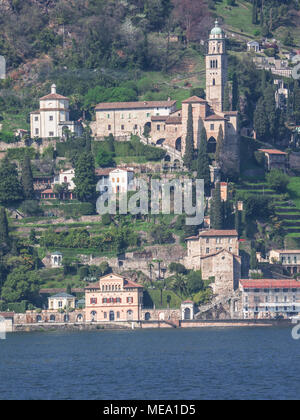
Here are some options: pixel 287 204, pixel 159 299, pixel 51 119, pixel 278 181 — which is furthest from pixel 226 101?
pixel 159 299

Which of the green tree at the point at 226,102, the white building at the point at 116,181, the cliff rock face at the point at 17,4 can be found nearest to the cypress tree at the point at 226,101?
the green tree at the point at 226,102

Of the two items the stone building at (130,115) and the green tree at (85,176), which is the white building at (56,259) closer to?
the green tree at (85,176)

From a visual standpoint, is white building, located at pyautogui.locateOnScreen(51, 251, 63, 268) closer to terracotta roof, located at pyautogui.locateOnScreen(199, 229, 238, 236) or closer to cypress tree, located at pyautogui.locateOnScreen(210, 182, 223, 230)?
terracotta roof, located at pyautogui.locateOnScreen(199, 229, 238, 236)

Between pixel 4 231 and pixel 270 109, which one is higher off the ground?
pixel 270 109

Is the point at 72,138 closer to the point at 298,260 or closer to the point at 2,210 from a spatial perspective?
the point at 2,210

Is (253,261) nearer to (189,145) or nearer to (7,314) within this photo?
(189,145)

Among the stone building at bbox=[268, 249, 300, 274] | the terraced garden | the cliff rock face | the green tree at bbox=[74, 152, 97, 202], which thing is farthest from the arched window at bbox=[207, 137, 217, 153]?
the cliff rock face
